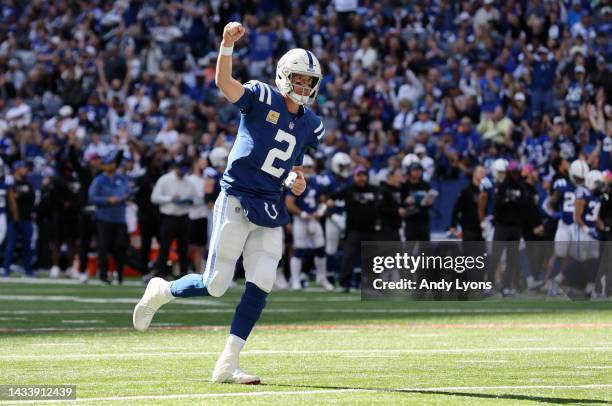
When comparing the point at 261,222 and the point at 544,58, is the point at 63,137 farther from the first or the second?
the point at 261,222

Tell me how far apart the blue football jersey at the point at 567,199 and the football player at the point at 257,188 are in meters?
11.5

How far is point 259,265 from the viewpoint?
8.39 m

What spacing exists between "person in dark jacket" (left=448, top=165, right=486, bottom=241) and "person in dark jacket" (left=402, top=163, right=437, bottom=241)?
0.37 m

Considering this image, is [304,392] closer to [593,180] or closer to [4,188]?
[593,180]

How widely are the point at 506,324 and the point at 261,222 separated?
5.86 meters

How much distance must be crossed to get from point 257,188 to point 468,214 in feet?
39.4

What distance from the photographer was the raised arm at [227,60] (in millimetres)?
8078


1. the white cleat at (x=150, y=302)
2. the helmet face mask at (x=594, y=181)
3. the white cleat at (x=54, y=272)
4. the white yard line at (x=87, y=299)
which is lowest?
the white cleat at (x=54, y=272)

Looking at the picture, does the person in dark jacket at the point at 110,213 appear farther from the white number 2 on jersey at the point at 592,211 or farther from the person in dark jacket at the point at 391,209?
the white number 2 on jersey at the point at 592,211

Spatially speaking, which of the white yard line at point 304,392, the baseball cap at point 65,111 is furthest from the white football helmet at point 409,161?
the white yard line at point 304,392

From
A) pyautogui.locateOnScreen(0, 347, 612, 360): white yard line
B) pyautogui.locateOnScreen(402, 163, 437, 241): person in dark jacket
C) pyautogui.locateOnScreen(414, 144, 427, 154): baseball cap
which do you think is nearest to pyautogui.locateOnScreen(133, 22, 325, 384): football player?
pyautogui.locateOnScreen(0, 347, 612, 360): white yard line

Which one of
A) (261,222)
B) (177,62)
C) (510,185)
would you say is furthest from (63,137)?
(261,222)

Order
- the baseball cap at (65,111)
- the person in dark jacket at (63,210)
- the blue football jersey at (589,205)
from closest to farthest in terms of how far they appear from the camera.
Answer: the blue football jersey at (589,205)
the person in dark jacket at (63,210)
the baseball cap at (65,111)

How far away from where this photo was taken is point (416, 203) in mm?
20203
